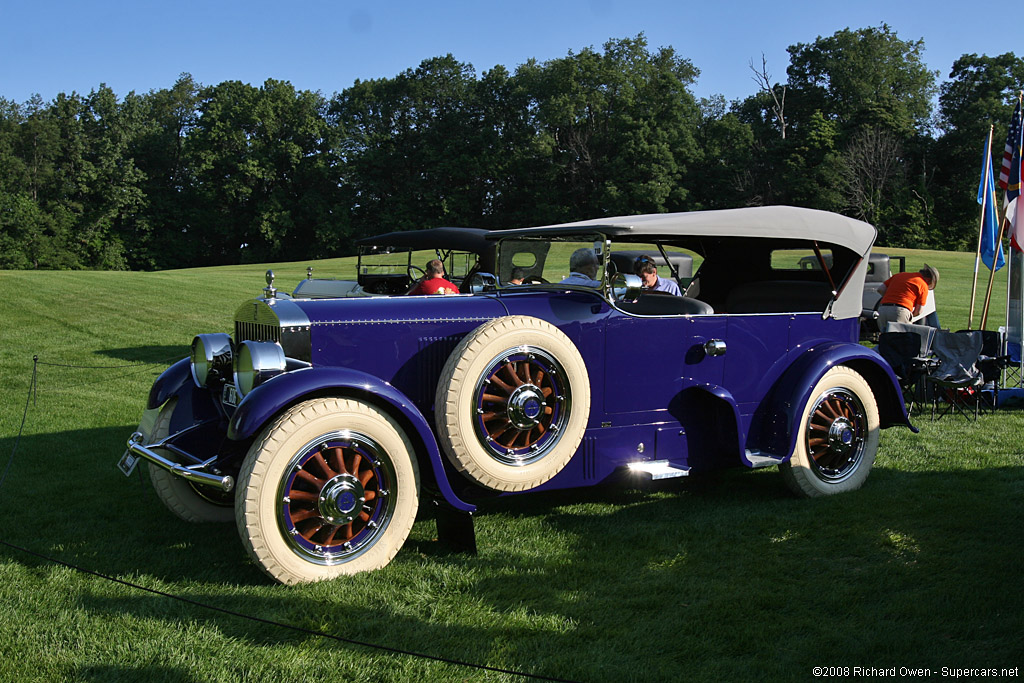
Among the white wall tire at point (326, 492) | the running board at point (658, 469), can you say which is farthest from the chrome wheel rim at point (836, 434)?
the white wall tire at point (326, 492)

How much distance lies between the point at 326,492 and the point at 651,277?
4264 millimetres

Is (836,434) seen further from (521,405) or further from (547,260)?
(521,405)

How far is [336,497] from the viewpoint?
374 centimetres

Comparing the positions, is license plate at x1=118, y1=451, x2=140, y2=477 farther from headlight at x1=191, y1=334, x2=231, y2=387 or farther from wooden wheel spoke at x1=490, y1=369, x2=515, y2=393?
wooden wheel spoke at x1=490, y1=369, x2=515, y2=393

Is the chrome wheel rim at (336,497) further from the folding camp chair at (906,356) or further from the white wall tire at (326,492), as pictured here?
the folding camp chair at (906,356)

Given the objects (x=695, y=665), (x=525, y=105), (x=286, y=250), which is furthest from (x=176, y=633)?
(x=525, y=105)

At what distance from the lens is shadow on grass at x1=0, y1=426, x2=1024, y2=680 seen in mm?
3137

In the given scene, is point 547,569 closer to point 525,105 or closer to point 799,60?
point 525,105

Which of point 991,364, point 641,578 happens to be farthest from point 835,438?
point 991,364

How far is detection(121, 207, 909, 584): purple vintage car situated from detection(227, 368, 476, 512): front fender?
0.03 feet

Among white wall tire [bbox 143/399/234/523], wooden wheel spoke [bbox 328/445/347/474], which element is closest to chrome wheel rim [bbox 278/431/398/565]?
wooden wheel spoke [bbox 328/445/347/474]

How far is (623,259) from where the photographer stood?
8.13 meters

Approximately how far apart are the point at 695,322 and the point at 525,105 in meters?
57.1

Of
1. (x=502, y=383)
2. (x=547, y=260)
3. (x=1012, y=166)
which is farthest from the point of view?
(x=1012, y=166)
